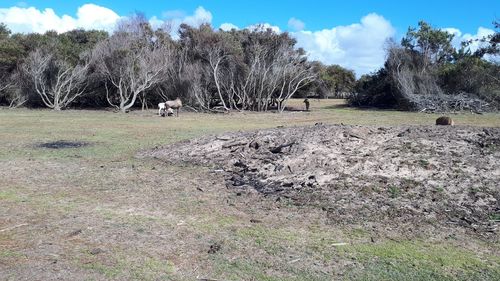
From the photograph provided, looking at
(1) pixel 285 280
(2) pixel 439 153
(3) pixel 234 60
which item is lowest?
(1) pixel 285 280

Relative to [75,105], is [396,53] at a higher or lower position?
higher

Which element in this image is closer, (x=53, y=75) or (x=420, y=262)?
(x=420, y=262)

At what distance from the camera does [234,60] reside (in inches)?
1462

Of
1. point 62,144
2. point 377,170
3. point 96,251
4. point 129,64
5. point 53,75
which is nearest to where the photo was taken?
point 96,251

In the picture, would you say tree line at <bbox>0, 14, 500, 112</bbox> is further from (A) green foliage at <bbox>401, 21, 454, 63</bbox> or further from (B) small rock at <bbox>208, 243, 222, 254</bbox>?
(B) small rock at <bbox>208, 243, 222, 254</bbox>

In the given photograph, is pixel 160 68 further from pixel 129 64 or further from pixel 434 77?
pixel 434 77

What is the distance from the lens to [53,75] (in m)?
37.3

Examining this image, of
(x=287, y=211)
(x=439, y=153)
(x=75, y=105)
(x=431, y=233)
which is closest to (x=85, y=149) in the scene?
(x=287, y=211)

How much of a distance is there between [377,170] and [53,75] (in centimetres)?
3425

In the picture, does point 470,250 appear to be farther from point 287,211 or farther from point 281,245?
point 287,211

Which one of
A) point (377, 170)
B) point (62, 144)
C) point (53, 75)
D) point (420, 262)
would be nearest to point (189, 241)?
point (420, 262)

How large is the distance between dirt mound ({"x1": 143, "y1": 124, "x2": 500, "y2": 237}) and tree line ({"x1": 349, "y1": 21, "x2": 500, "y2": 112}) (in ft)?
88.3

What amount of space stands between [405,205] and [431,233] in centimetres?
97

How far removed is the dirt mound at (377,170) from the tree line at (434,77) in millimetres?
26928
